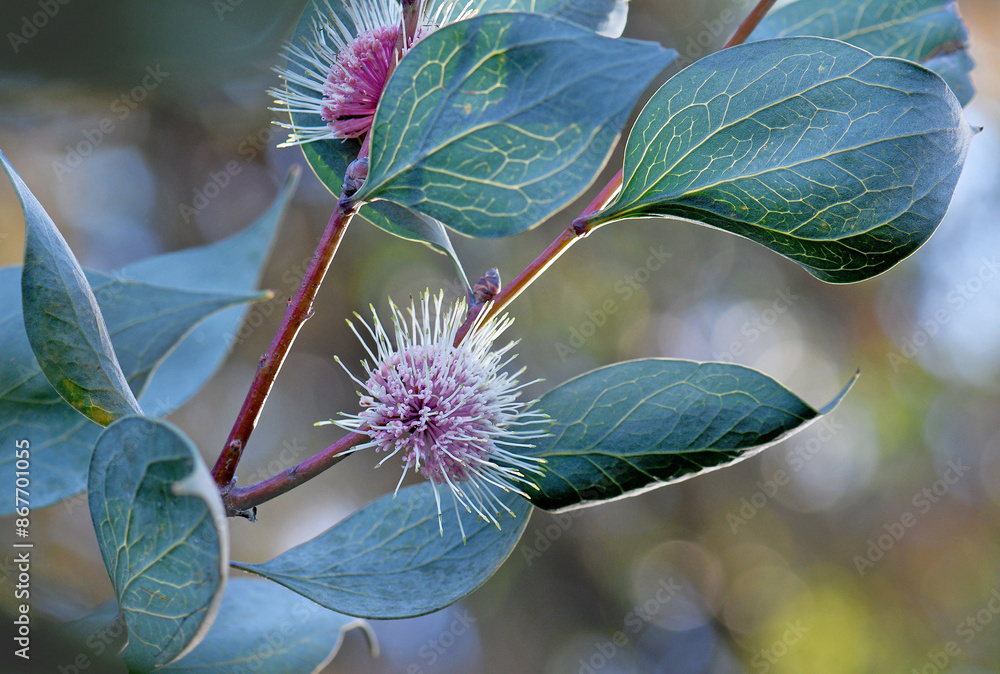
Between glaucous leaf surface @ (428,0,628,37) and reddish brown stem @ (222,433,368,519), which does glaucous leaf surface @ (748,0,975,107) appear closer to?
glaucous leaf surface @ (428,0,628,37)

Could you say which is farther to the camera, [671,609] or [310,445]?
[671,609]

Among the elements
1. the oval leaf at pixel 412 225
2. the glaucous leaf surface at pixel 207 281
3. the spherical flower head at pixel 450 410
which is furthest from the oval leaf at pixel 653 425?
the glaucous leaf surface at pixel 207 281

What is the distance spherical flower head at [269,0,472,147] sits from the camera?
527 millimetres

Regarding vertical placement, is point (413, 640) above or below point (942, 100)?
below

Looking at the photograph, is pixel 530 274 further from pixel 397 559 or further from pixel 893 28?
pixel 893 28

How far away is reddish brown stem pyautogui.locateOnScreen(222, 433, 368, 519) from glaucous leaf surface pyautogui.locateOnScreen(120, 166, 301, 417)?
0.28 m

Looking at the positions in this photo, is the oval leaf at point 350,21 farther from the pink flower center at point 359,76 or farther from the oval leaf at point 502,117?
the oval leaf at point 502,117

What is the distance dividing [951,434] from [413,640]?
6.02 feet

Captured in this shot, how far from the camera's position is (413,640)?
69.9 inches

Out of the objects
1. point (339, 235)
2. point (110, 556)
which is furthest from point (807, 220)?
point (110, 556)

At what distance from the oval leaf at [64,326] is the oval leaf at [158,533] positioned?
0.08 metres

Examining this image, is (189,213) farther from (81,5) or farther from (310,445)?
(81,5)

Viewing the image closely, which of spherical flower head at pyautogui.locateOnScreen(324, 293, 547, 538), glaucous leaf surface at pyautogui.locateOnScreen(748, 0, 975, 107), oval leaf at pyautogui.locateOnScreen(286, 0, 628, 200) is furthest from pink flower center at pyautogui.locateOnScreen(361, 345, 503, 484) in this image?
glaucous leaf surface at pyautogui.locateOnScreen(748, 0, 975, 107)

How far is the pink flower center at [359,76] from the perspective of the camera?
527 millimetres
